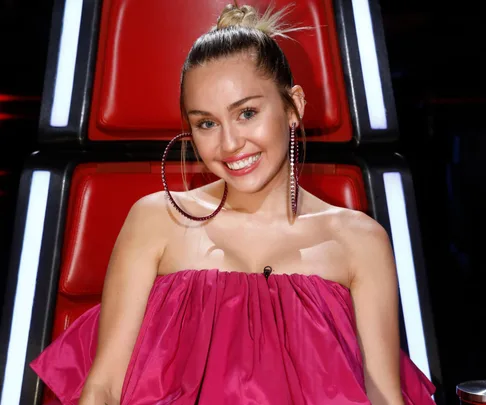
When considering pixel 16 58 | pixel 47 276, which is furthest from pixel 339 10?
pixel 16 58

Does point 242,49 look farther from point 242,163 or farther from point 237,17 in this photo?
point 242,163

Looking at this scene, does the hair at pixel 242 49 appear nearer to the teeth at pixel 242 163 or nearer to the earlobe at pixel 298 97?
the earlobe at pixel 298 97

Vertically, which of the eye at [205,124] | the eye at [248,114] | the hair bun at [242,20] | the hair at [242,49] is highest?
the hair bun at [242,20]

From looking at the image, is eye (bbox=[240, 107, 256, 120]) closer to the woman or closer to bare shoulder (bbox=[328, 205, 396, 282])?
the woman

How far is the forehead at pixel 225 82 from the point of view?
1275 mm

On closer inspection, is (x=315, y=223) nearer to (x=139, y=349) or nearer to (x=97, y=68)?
(x=139, y=349)

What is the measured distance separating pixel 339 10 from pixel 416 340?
0.75 meters

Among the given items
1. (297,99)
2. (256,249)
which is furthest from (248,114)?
(256,249)

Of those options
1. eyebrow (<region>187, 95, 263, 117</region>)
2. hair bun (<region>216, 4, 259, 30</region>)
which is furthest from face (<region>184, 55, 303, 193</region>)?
hair bun (<region>216, 4, 259, 30</region>)

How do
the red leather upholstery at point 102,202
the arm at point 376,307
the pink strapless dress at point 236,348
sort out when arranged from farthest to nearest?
1. the red leather upholstery at point 102,202
2. the arm at point 376,307
3. the pink strapless dress at point 236,348

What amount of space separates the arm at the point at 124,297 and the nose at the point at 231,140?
0.64ft

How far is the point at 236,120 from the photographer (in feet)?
4.21

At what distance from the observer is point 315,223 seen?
1.41m

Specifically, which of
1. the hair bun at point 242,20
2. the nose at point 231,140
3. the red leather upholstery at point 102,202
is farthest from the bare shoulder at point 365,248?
the hair bun at point 242,20
